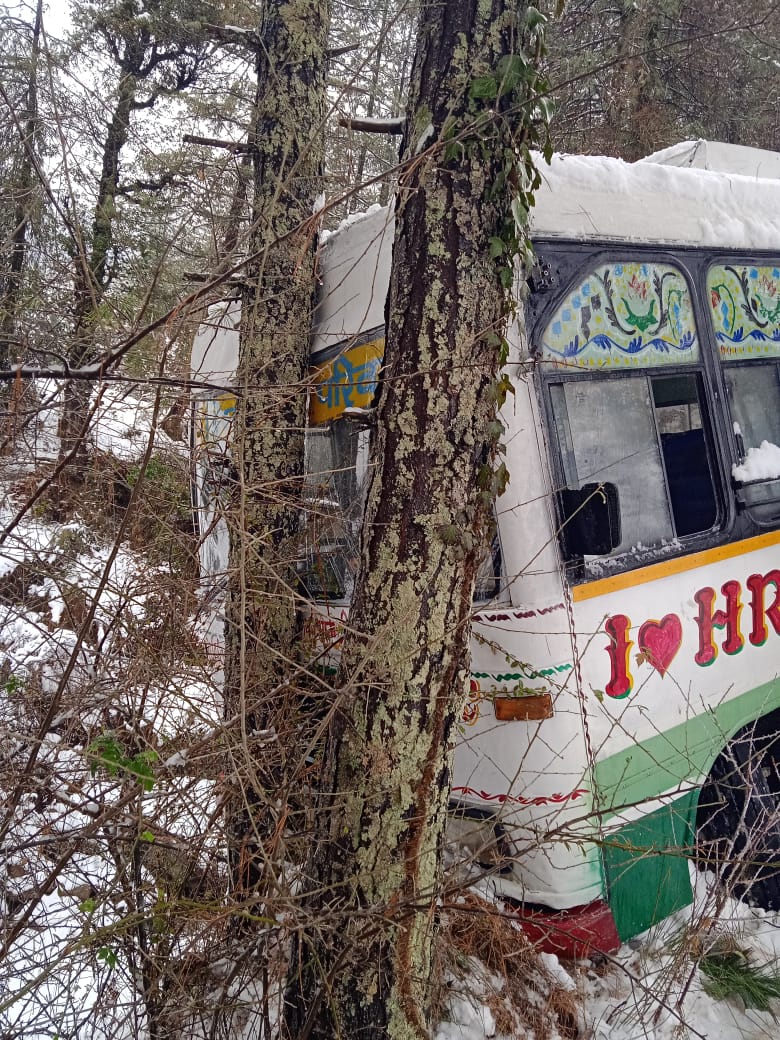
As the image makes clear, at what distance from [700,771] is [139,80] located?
1191cm

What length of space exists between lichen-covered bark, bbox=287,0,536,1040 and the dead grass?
0.45 meters

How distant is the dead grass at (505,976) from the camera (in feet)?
8.00

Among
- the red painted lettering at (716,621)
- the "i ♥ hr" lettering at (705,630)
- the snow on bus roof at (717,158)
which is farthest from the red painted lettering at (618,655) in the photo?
the snow on bus roof at (717,158)

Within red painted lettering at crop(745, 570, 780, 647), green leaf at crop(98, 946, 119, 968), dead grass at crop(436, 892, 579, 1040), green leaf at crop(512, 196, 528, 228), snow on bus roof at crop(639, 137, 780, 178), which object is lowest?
dead grass at crop(436, 892, 579, 1040)

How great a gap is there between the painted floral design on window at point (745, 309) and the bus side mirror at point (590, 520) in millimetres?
1037

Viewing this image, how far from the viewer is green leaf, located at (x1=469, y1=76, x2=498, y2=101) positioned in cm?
201

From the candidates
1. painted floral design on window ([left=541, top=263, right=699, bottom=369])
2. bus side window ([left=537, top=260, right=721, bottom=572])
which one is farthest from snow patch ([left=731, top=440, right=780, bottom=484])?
painted floral design on window ([left=541, top=263, right=699, bottom=369])

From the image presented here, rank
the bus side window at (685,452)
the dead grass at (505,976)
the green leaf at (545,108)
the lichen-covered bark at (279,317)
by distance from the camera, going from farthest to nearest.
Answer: the lichen-covered bark at (279,317)
the bus side window at (685,452)
the dead grass at (505,976)
the green leaf at (545,108)

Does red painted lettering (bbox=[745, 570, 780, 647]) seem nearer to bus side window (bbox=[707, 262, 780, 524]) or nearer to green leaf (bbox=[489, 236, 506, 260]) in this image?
bus side window (bbox=[707, 262, 780, 524])

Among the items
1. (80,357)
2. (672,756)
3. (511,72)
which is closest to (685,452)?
(672,756)

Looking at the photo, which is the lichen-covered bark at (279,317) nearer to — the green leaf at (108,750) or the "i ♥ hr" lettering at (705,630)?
the green leaf at (108,750)

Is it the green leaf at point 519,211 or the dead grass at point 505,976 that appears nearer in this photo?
the green leaf at point 519,211

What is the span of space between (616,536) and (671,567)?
0.63 meters

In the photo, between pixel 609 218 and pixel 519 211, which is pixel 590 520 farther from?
pixel 609 218
